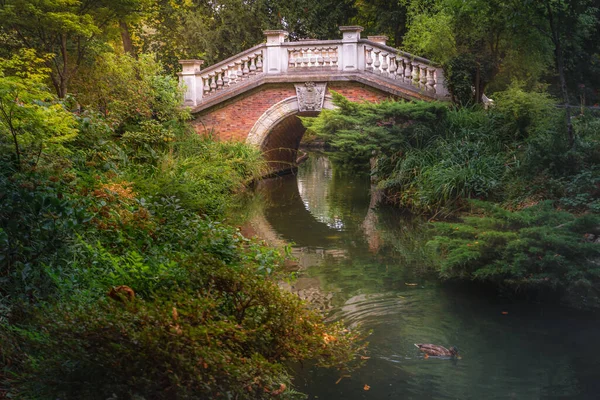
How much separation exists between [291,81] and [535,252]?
997 centimetres

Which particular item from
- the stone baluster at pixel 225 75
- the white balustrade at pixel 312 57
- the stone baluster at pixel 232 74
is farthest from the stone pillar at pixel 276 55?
the stone baluster at pixel 225 75

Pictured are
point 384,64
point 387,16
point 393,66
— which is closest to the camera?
point 393,66

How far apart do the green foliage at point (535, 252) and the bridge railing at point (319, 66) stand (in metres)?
7.25

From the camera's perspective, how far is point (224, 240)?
610 centimetres

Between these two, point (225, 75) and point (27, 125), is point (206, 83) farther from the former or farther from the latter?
point (27, 125)

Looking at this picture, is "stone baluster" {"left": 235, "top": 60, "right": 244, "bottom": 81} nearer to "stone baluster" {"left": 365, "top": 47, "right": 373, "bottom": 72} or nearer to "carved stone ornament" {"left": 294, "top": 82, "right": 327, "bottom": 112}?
"carved stone ornament" {"left": 294, "top": 82, "right": 327, "bottom": 112}

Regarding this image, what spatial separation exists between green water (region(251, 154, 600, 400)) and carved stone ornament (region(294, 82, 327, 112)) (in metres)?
5.81

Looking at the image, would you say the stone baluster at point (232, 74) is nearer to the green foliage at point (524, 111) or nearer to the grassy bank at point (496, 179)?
the grassy bank at point (496, 179)

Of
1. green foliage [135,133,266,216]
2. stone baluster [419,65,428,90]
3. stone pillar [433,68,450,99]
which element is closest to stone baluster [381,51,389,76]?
stone baluster [419,65,428,90]

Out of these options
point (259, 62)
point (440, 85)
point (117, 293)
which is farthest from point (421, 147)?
point (117, 293)

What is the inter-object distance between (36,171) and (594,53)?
61.9 feet

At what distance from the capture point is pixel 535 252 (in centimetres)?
670

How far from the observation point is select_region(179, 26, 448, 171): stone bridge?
1461 centimetres

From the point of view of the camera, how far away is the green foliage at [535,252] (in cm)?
665
